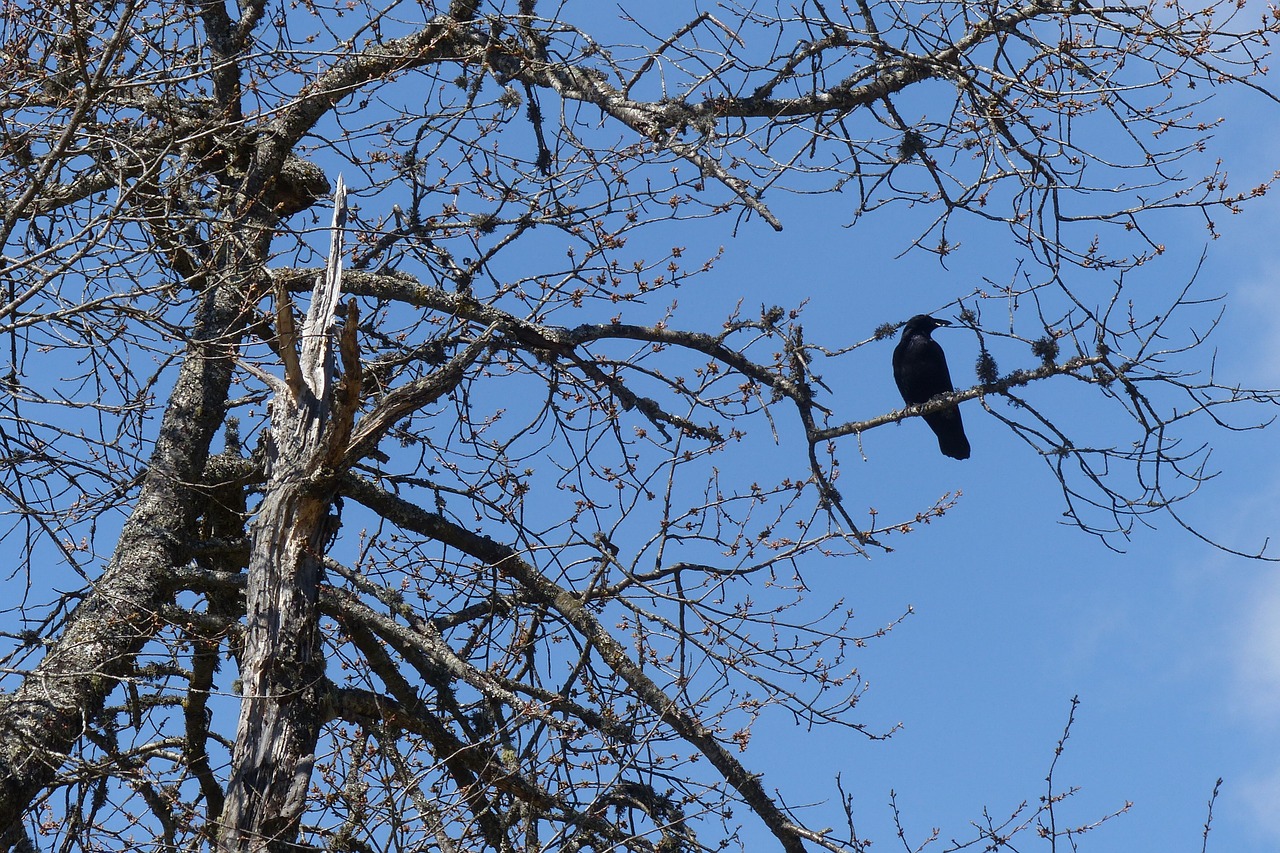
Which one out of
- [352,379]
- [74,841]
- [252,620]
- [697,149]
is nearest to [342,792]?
[252,620]

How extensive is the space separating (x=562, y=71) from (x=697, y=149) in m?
1.39

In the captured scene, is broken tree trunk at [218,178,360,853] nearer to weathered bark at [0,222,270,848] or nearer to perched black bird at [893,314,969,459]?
weathered bark at [0,222,270,848]

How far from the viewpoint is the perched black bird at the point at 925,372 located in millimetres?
8586

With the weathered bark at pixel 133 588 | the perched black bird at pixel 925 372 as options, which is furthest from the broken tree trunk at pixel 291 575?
the perched black bird at pixel 925 372

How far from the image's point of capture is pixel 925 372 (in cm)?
874

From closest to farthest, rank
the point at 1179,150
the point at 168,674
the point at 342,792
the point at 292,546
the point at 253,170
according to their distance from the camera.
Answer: the point at 342,792, the point at 1179,150, the point at 292,546, the point at 168,674, the point at 253,170

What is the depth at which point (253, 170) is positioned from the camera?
6.39m

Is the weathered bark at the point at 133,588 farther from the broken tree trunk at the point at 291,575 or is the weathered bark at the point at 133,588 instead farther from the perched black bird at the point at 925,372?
the perched black bird at the point at 925,372

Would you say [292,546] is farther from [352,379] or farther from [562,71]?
[562,71]

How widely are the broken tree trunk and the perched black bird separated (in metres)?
4.75

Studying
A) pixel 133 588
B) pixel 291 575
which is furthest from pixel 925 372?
pixel 133 588

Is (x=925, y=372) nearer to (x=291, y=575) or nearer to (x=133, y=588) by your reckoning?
(x=291, y=575)

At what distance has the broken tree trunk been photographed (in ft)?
14.4

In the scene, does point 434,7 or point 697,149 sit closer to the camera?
point 697,149
